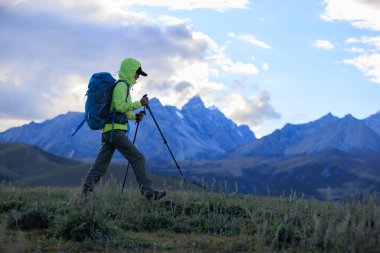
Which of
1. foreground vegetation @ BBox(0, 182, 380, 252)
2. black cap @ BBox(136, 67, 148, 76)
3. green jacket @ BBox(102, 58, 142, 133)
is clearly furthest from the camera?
black cap @ BBox(136, 67, 148, 76)

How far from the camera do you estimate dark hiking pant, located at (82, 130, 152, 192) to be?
1004 centimetres

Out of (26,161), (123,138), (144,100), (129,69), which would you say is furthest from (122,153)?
(26,161)

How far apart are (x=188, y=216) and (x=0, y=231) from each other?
3954mm

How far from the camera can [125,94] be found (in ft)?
32.7

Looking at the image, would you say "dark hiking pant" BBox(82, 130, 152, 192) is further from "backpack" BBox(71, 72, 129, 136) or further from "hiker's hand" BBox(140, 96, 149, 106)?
"hiker's hand" BBox(140, 96, 149, 106)

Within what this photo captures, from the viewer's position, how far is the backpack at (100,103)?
9984 millimetres

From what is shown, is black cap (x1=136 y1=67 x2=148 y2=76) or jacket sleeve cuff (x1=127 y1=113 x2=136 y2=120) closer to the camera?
jacket sleeve cuff (x1=127 y1=113 x2=136 y2=120)

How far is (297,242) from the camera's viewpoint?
7.18 m

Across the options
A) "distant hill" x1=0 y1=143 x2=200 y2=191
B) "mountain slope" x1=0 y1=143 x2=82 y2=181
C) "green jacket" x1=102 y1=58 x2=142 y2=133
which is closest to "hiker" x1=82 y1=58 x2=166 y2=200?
"green jacket" x1=102 y1=58 x2=142 y2=133

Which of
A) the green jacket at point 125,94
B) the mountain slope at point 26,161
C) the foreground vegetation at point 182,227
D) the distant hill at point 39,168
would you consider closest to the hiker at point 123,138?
the green jacket at point 125,94

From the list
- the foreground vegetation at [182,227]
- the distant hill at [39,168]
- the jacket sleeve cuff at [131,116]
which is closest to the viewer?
the foreground vegetation at [182,227]

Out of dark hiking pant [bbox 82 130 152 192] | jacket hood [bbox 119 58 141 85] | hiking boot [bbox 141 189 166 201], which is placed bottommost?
hiking boot [bbox 141 189 166 201]

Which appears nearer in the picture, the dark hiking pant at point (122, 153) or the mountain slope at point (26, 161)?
the dark hiking pant at point (122, 153)

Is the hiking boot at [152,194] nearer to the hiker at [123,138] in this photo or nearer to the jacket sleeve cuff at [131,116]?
the hiker at [123,138]
